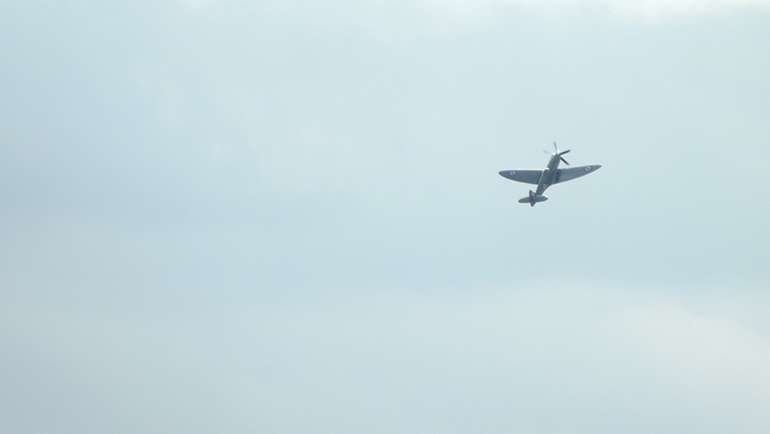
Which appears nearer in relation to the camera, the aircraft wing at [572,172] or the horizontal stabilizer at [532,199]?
the horizontal stabilizer at [532,199]

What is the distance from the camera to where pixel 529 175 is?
13925 centimetres

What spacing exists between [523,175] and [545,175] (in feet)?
13.8

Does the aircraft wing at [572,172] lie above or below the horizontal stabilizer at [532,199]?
above

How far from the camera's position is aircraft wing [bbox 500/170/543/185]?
138m

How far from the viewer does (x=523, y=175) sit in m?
139

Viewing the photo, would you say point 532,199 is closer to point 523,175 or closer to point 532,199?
point 532,199

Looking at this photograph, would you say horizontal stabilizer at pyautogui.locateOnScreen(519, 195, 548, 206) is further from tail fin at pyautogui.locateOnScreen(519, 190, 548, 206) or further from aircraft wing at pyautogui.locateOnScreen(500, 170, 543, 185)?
aircraft wing at pyautogui.locateOnScreen(500, 170, 543, 185)

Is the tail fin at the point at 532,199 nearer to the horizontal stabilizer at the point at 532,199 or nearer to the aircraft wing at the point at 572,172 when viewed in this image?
the horizontal stabilizer at the point at 532,199

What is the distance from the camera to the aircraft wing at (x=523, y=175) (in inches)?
5438

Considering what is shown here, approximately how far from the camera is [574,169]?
13850 centimetres

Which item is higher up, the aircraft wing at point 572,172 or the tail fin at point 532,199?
the aircraft wing at point 572,172

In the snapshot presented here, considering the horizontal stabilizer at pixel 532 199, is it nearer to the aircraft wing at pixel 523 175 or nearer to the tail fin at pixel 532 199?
the tail fin at pixel 532 199

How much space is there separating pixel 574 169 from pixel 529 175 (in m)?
7.90

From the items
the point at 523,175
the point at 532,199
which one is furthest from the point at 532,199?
the point at 523,175
